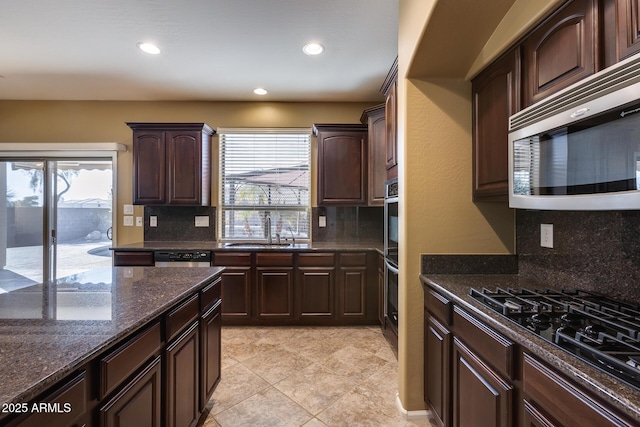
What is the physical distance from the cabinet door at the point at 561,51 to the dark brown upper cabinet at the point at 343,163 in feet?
7.06

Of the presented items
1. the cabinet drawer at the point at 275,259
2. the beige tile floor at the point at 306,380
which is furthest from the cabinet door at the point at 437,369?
the cabinet drawer at the point at 275,259

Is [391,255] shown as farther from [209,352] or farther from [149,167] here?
[149,167]

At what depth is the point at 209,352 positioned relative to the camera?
5.90 ft

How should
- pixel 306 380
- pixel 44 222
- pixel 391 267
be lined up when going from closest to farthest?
pixel 306 380
pixel 391 267
pixel 44 222

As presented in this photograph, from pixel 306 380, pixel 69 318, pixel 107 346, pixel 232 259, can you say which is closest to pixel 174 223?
pixel 232 259

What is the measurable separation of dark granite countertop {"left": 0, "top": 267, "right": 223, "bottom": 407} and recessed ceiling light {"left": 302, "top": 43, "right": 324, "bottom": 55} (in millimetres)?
2119

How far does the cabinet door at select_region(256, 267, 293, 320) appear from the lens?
10.6 feet

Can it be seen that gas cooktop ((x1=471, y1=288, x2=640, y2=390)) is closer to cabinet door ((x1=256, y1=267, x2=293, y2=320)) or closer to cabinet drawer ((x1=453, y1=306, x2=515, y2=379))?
cabinet drawer ((x1=453, y1=306, x2=515, y2=379))

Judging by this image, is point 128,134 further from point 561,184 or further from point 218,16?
point 561,184

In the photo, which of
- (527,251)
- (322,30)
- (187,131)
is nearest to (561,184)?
(527,251)

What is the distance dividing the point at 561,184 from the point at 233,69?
2980mm

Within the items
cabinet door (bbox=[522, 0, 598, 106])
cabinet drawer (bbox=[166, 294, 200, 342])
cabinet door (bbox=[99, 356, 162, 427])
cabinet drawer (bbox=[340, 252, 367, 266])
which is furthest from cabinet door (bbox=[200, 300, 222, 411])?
cabinet door (bbox=[522, 0, 598, 106])

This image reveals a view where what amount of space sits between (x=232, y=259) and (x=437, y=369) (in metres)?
2.33

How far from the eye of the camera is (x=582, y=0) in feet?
3.53
